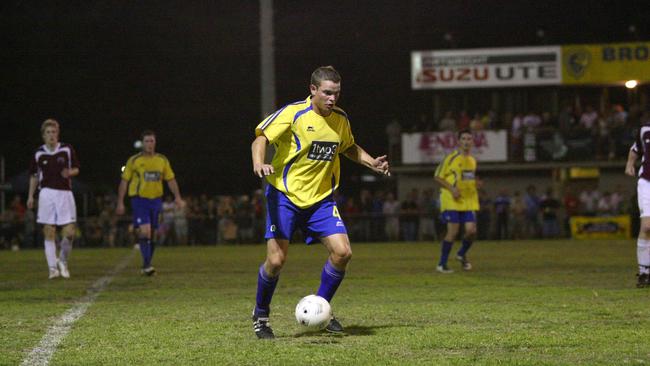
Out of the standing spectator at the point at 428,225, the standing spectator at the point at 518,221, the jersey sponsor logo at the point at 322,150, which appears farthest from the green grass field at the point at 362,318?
the standing spectator at the point at 518,221

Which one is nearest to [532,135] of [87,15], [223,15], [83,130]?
[223,15]

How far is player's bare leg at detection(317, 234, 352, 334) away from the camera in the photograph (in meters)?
7.76

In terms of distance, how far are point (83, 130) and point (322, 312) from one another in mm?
42202

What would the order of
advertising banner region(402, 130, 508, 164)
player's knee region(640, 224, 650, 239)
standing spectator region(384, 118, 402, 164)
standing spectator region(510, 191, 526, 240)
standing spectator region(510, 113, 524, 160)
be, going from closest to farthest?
player's knee region(640, 224, 650, 239) < standing spectator region(510, 191, 526, 240) < standing spectator region(510, 113, 524, 160) < advertising banner region(402, 130, 508, 164) < standing spectator region(384, 118, 402, 164)

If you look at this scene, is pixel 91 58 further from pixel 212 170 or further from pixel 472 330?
pixel 472 330

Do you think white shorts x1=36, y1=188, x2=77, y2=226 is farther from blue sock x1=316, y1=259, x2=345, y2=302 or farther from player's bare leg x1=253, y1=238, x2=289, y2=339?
blue sock x1=316, y1=259, x2=345, y2=302

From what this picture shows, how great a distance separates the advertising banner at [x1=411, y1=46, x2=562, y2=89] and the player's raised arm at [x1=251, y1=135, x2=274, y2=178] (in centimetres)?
3456

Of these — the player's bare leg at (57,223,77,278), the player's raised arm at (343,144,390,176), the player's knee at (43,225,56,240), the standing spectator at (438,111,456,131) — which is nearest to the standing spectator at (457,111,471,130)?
the standing spectator at (438,111,456,131)

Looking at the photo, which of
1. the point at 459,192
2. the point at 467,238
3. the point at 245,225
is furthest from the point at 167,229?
the point at 459,192

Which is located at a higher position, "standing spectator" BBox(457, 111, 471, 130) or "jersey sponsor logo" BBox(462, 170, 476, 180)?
"standing spectator" BBox(457, 111, 471, 130)

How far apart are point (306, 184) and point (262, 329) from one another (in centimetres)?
112

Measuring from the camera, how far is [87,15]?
3981 cm

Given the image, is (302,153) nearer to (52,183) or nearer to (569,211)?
(52,183)

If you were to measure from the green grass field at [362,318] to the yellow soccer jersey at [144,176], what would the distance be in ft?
4.14
